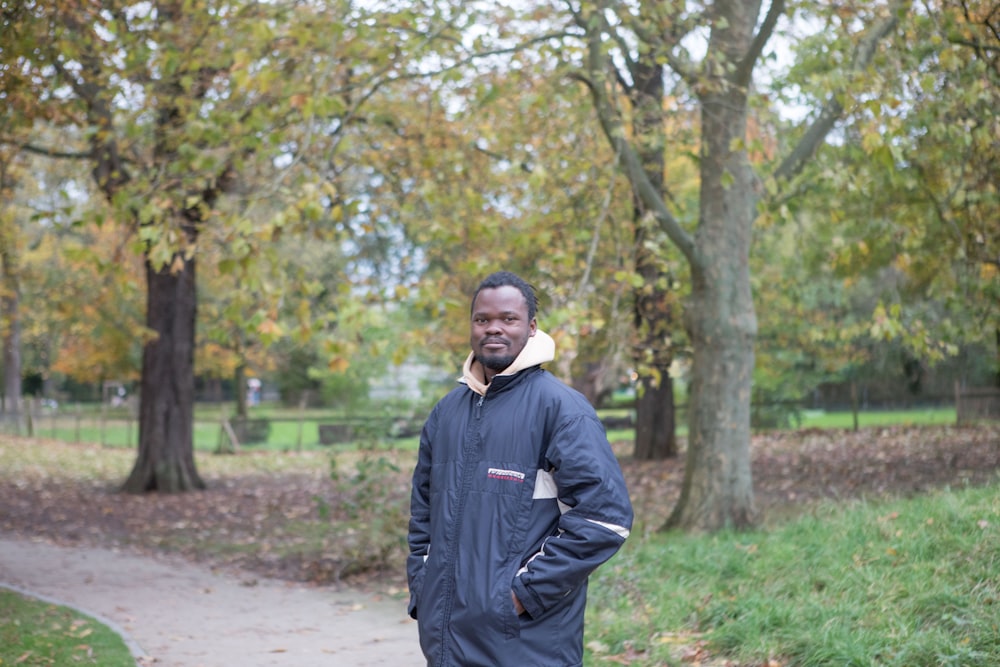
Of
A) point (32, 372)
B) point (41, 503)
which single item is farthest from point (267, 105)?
point (32, 372)

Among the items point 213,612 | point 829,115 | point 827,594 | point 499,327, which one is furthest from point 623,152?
point 499,327

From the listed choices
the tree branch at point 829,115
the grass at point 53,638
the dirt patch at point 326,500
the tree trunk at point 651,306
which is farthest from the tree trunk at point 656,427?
the grass at point 53,638

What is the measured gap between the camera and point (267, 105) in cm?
1134

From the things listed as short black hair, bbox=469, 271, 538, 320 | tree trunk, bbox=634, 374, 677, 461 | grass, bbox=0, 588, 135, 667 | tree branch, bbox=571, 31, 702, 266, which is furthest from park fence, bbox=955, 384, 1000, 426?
short black hair, bbox=469, 271, 538, 320

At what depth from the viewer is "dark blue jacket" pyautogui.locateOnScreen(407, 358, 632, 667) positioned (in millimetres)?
3461

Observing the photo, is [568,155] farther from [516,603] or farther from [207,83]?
[516,603]

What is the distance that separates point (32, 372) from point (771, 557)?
57731 millimetres

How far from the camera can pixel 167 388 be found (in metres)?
19.3

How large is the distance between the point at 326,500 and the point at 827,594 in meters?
11.8

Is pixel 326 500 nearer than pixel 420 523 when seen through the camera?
No

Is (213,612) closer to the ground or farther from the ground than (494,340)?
closer to the ground

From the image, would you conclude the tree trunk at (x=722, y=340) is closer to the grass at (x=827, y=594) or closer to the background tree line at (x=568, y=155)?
the background tree line at (x=568, y=155)

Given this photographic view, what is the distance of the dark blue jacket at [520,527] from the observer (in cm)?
346

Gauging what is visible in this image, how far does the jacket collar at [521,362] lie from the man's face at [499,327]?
3 cm
